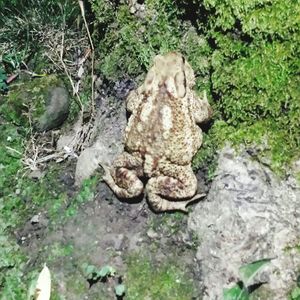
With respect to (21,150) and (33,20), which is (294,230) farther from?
(33,20)

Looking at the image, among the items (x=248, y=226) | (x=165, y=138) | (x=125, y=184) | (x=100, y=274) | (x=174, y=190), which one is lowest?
(x=100, y=274)

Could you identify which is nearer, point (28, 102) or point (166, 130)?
point (166, 130)

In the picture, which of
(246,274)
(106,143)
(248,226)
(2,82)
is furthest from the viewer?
(2,82)

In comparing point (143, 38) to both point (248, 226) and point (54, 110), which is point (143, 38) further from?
point (248, 226)

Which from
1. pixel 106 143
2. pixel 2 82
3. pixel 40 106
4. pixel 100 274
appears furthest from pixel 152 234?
pixel 2 82

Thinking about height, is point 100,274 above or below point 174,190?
below

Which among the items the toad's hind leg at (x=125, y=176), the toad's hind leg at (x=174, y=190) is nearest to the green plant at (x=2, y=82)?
the toad's hind leg at (x=125, y=176)

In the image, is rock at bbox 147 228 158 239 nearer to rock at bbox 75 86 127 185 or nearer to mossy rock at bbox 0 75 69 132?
rock at bbox 75 86 127 185
